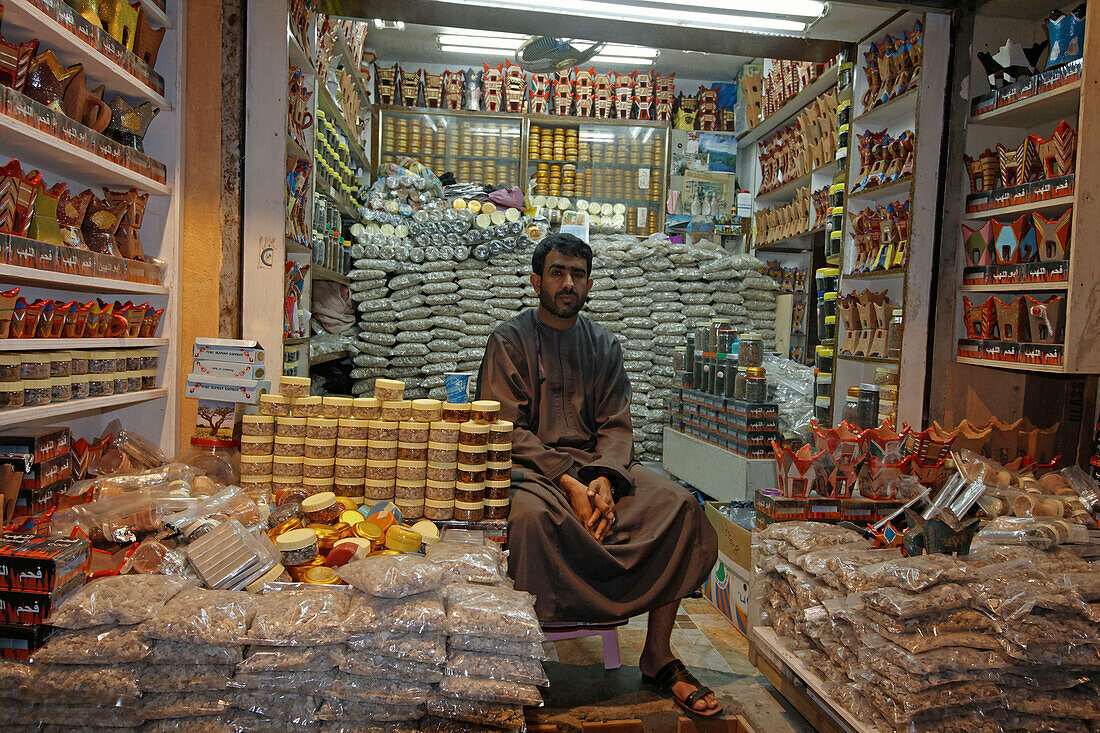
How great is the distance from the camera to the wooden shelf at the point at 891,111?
10.4ft

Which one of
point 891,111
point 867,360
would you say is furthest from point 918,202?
→ point 867,360

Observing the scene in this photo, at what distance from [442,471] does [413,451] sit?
0.35ft

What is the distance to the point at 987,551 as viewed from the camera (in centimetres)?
206

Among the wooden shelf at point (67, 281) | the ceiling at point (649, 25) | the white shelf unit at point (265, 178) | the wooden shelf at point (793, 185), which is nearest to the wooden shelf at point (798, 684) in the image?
the white shelf unit at point (265, 178)

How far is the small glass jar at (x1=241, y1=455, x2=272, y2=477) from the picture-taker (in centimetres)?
213

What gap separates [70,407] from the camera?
1.97 metres

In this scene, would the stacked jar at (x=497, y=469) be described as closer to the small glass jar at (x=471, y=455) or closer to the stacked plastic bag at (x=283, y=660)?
the small glass jar at (x=471, y=455)

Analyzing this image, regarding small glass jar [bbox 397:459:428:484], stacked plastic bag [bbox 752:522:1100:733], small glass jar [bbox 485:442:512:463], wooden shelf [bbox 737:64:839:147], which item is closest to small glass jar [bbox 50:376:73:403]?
small glass jar [bbox 397:459:428:484]

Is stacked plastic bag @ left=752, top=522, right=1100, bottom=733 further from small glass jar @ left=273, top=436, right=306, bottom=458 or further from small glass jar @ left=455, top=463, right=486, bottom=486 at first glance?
small glass jar @ left=273, top=436, right=306, bottom=458

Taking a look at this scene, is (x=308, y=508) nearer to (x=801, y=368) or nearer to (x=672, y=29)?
(x=672, y=29)

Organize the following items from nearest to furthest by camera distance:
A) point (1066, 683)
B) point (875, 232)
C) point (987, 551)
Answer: point (1066, 683) → point (987, 551) → point (875, 232)

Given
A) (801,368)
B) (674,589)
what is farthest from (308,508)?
(801,368)

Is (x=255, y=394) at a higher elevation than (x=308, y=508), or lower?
higher

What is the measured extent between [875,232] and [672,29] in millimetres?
1391
